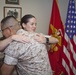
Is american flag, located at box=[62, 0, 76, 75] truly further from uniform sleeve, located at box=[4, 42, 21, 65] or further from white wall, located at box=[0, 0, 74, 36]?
uniform sleeve, located at box=[4, 42, 21, 65]

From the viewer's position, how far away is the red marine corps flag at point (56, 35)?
2.72 m

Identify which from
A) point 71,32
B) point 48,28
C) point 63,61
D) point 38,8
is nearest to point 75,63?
point 63,61

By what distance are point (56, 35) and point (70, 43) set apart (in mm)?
290

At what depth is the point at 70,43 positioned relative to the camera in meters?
2.64

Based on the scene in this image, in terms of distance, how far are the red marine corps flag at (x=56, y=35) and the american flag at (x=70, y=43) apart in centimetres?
10

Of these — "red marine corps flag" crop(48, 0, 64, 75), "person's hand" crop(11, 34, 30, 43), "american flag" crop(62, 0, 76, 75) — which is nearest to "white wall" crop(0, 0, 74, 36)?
"red marine corps flag" crop(48, 0, 64, 75)

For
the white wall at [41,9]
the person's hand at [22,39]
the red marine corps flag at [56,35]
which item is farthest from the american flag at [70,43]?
the person's hand at [22,39]

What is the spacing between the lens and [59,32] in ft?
8.98

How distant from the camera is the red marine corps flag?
272 cm

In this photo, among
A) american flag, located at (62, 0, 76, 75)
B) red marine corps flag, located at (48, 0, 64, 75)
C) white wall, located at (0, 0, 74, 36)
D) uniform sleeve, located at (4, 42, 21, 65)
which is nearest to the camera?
uniform sleeve, located at (4, 42, 21, 65)

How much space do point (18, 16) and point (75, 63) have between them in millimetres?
1345

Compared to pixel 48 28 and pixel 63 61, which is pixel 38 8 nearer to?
pixel 48 28

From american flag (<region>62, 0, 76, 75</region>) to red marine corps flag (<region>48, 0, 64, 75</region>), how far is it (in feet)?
0.34

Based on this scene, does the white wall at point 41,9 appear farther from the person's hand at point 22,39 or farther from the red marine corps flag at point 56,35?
the person's hand at point 22,39
